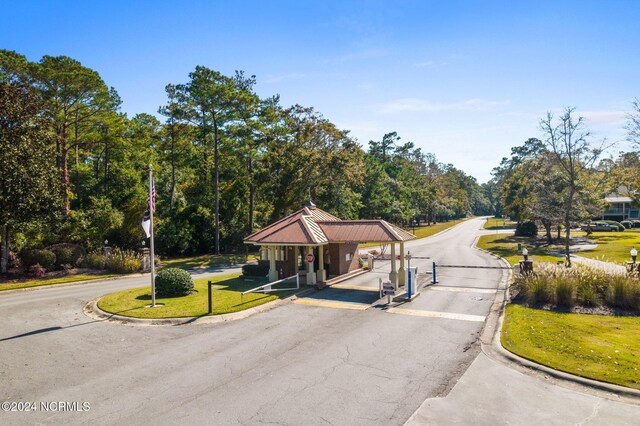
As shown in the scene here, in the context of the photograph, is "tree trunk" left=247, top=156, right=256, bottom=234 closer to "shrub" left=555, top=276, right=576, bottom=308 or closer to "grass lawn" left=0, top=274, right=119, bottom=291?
"grass lawn" left=0, top=274, right=119, bottom=291

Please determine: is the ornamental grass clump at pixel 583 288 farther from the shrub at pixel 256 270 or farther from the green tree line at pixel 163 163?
the green tree line at pixel 163 163

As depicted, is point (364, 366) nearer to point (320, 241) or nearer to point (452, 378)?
point (452, 378)

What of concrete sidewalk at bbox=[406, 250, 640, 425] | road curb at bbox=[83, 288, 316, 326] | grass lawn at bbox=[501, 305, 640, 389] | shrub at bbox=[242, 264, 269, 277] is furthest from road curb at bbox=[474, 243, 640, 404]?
shrub at bbox=[242, 264, 269, 277]

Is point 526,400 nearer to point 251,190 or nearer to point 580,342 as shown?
Result: point 580,342

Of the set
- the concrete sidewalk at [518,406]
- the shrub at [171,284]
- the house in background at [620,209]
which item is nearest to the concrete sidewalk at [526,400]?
the concrete sidewalk at [518,406]

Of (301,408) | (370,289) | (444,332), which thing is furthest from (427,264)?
(301,408)

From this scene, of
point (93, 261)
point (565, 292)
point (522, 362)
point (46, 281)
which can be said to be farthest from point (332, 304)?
point (93, 261)
